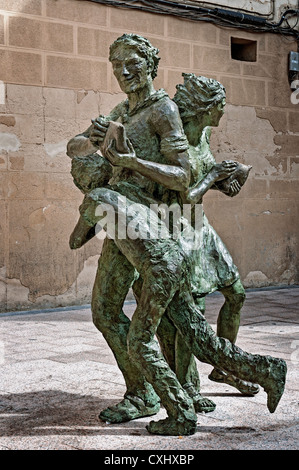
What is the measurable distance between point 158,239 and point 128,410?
916mm

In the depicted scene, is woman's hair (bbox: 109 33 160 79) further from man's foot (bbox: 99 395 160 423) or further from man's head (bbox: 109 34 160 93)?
man's foot (bbox: 99 395 160 423)

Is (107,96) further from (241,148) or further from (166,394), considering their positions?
(166,394)

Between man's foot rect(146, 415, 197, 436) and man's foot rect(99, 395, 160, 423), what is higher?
man's foot rect(146, 415, 197, 436)

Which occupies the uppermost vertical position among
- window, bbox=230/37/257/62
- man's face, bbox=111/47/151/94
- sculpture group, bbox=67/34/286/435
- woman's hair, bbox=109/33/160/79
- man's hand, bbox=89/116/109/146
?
window, bbox=230/37/257/62

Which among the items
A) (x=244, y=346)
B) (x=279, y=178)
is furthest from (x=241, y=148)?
(x=244, y=346)

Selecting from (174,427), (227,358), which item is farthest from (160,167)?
(174,427)

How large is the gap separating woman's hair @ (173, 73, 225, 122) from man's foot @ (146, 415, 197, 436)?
63.3 inches

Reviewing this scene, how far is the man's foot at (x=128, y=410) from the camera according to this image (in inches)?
156

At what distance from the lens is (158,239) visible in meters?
3.74

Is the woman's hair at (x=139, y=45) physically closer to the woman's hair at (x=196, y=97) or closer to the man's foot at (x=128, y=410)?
the woman's hair at (x=196, y=97)

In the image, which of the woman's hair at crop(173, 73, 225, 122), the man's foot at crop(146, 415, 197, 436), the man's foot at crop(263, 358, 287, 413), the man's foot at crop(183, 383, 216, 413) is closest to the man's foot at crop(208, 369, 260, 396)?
the man's foot at crop(183, 383, 216, 413)

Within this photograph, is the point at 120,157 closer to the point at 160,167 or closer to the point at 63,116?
the point at 160,167

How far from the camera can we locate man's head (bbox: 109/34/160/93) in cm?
395

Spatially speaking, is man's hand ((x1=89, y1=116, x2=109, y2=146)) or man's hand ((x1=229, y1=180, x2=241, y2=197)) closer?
man's hand ((x1=89, y1=116, x2=109, y2=146))
